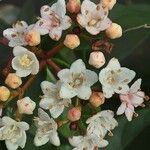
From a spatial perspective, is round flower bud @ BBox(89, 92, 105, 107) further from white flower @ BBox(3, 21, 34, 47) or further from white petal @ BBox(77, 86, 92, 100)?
white flower @ BBox(3, 21, 34, 47)

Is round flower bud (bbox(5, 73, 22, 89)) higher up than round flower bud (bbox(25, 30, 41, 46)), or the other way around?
round flower bud (bbox(25, 30, 41, 46))

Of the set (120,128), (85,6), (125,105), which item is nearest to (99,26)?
(85,6)

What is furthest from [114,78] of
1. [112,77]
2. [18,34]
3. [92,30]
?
[18,34]

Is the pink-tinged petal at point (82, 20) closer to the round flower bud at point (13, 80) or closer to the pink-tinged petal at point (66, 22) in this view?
the pink-tinged petal at point (66, 22)

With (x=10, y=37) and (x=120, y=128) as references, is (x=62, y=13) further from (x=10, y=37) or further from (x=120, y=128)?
(x=120, y=128)

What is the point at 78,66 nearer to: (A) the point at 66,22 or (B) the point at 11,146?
(A) the point at 66,22

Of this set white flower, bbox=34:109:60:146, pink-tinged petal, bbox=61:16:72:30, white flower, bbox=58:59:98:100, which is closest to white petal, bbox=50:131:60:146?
white flower, bbox=34:109:60:146
